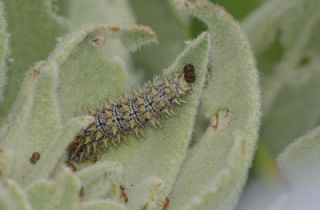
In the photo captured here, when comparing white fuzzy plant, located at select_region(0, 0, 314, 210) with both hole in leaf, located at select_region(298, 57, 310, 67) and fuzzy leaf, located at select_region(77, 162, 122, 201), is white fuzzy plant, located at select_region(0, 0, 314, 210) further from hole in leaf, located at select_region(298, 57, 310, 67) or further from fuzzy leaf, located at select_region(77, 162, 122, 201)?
hole in leaf, located at select_region(298, 57, 310, 67)

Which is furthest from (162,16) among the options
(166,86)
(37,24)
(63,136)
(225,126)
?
(63,136)

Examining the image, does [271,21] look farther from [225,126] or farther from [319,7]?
[225,126]

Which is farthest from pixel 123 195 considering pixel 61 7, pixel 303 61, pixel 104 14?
pixel 303 61

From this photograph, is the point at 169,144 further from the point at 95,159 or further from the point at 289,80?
the point at 289,80

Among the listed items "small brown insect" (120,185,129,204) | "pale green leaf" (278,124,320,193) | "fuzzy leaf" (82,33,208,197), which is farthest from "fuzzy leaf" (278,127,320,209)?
"small brown insect" (120,185,129,204)

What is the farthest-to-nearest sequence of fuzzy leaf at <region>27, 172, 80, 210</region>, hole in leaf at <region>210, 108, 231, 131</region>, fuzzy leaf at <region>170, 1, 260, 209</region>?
hole in leaf at <region>210, 108, 231, 131</region>
fuzzy leaf at <region>170, 1, 260, 209</region>
fuzzy leaf at <region>27, 172, 80, 210</region>

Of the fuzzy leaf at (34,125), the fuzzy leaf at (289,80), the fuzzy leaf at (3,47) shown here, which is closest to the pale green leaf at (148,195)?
the fuzzy leaf at (34,125)

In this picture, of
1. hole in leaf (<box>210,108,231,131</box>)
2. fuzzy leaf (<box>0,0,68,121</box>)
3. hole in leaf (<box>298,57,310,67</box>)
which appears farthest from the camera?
hole in leaf (<box>298,57,310,67</box>)
